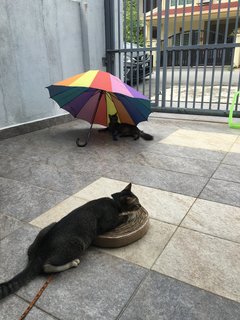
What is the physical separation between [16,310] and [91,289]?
0.51m

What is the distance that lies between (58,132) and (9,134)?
3.46 ft

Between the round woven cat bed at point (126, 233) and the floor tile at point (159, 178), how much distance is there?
41.5 inches

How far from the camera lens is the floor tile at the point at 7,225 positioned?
2860 mm

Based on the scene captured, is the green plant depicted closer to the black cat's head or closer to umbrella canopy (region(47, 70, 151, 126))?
umbrella canopy (region(47, 70, 151, 126))

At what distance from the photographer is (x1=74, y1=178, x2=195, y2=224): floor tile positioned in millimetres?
3156

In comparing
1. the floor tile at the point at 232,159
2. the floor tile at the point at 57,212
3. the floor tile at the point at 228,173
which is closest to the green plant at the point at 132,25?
the floor tile at the point at 232,159

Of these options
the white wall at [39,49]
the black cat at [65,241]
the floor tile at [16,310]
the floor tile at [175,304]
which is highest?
the white wall at [39,49]

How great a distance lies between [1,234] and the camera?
2.82 meters

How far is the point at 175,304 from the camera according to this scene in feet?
6.60

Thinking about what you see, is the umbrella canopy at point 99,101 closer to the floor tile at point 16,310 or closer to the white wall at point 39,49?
the white wall at point 39,49

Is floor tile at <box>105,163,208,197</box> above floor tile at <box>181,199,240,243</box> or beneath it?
beneath

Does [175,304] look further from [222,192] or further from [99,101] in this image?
[99,101]

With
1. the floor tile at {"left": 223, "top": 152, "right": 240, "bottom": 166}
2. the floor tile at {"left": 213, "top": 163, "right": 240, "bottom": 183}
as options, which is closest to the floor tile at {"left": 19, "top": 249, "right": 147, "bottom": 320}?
the floor tile at {"left": 213, "top": 163, "right": 240, "bottom": 183}

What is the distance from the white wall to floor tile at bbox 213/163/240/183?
166 inches
